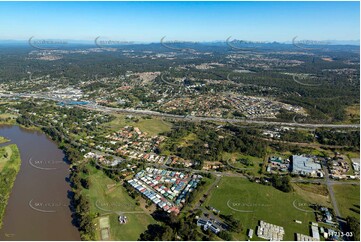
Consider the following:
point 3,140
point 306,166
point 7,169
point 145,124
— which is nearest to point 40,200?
point 7,169

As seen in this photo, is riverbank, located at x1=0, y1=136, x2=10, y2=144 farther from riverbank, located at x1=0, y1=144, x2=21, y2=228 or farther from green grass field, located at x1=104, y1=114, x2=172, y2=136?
green grass field, located at x1=104, y1=114, x2=172, y2=136

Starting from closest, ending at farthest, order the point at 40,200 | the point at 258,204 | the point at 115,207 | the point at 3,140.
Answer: the point at 115,207 < the point at 258,204 < the point at 40,200 < the point at 3,140

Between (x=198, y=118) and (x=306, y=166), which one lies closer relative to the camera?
(x=306, y=166)

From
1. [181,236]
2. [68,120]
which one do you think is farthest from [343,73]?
[181,236]

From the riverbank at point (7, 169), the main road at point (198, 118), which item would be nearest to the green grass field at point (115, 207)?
the riverbank at point (7, 169)

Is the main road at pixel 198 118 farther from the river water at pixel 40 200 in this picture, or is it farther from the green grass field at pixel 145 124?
the river water at pixel 40 200

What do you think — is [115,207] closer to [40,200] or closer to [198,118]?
[40,200]
